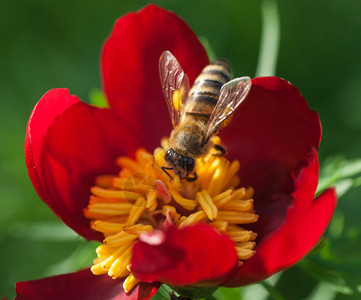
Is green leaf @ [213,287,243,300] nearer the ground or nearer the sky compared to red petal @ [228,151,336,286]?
nearer the ground

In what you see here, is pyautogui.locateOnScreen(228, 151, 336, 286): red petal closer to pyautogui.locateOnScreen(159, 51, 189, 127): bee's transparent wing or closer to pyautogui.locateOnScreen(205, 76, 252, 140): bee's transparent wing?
pyautogui.locateOnScreen(205, 76, 252, 140): bee's transparent wing

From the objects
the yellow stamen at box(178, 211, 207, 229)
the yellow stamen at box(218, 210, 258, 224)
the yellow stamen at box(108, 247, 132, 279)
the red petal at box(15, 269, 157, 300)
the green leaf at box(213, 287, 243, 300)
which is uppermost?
the yellow stamen at box(178, 211, 207, 229)

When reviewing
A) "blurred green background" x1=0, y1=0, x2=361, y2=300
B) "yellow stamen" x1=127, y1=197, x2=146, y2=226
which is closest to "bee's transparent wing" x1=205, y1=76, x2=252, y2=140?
"yellow stamen" x1=127, y1=197, x2=146, y2=226

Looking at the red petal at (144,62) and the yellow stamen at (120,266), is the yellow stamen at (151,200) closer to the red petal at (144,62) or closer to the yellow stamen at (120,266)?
the yellow stamen at (120,266)

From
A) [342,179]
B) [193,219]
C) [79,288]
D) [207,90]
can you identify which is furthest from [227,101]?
[79,288]

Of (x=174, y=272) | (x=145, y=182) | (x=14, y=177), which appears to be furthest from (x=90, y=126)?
(x=14, y=177)

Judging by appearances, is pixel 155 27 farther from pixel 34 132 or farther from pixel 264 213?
pixel 264 213
